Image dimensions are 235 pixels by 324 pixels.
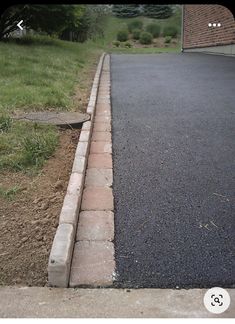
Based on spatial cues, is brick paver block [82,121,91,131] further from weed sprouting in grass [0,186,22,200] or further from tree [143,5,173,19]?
tree [143,5,173,19]

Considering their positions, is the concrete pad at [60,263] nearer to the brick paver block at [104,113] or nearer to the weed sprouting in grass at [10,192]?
the weed sprouting in grass at [10,192]

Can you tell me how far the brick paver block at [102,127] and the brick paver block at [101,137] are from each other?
0.20m

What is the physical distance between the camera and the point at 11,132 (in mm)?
5352

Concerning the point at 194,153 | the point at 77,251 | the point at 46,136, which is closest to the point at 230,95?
the point at 194,153

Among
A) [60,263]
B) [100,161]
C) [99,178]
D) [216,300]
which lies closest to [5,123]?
[100,161]

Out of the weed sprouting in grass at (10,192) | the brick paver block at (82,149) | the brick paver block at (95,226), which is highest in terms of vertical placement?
the brick paver block at (82,149)

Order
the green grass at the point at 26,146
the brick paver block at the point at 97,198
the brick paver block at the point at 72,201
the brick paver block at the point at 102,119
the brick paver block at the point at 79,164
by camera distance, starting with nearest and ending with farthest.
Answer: the brick paver block at the point at 72,201 < the brick paver block at the point at 97,198 < the brick paver block at the point at 79,164 < the green grass at the point at 26,146 < the brick paver block at the point at 102,119

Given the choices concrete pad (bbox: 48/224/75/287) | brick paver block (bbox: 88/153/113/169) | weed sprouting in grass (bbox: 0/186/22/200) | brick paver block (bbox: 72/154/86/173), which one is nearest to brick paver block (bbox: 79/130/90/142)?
brick paver block (bbox: 88/153/113/169)

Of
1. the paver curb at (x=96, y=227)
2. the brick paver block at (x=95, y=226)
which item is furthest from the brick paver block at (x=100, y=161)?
the brick paver block at (x=95, y=226)

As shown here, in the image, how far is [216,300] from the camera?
251cm

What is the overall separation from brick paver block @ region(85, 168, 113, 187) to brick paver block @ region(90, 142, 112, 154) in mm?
625

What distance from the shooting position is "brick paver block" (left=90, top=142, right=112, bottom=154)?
5.16 metres

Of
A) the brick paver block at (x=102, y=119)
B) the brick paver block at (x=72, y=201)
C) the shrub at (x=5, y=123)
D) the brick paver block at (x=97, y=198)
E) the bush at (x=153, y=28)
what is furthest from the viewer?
the brick paver block at (x=102, y=119)

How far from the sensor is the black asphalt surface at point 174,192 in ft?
9.19
